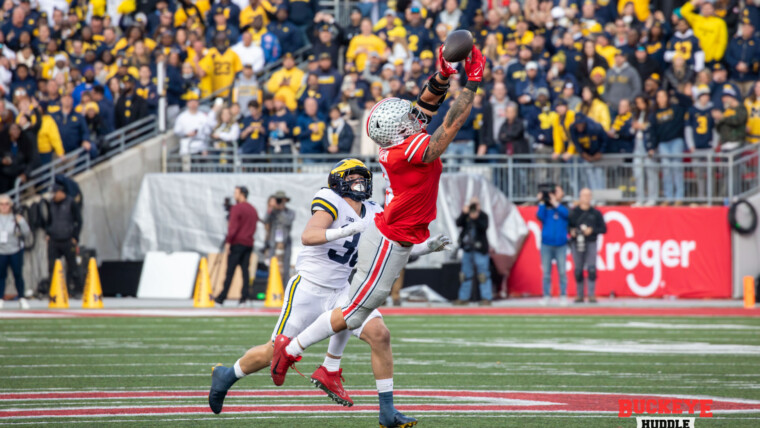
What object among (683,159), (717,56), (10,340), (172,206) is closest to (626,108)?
(683,159)

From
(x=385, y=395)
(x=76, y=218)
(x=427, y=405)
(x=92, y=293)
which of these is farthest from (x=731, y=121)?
(x=385, y=395)

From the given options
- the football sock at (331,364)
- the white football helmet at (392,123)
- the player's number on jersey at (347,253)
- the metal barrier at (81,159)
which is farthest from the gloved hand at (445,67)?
the metal barrier at (81,159)

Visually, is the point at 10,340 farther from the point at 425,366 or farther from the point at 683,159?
the point at 683,159

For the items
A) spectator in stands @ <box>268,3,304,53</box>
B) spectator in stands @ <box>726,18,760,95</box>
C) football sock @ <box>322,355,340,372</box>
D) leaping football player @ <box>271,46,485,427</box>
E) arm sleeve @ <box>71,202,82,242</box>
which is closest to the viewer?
leaping football player @ <box>271,46,485,427</box>

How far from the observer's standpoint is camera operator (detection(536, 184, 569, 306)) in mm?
18188

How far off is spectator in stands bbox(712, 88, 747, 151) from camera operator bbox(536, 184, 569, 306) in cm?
316

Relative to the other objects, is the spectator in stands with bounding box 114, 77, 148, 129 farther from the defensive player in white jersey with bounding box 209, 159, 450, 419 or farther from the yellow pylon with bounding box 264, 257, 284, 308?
the defensive player in white jersey with bounding box 209, 159, 450, 419

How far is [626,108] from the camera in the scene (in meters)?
19.2

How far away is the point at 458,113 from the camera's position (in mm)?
6230

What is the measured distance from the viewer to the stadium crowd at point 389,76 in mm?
19422

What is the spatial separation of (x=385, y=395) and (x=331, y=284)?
1002mm

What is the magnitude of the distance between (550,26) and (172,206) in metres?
7.85

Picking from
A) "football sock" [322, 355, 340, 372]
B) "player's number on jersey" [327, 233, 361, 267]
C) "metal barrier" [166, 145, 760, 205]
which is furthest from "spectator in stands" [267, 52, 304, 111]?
"football sock" [322, 355, 340, 372]

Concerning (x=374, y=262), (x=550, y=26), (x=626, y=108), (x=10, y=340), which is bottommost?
(x=10, y=340)
